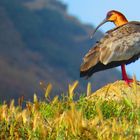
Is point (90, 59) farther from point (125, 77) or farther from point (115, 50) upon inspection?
point (115, 50)

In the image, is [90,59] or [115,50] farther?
[115,50]

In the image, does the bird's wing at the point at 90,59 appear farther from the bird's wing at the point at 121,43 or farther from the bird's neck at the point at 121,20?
the bird's neck at the point at 121,20

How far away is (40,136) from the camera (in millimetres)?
7242

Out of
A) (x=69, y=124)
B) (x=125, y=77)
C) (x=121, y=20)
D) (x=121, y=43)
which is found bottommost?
(x=69, y=124)

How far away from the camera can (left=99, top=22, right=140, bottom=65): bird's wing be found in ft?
48.6

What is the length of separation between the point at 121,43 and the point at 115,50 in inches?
8.7

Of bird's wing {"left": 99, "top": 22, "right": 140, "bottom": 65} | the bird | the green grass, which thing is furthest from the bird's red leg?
the green grass

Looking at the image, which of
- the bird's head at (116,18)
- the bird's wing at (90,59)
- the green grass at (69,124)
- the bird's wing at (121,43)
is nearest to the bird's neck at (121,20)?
the bird's head at (116,18)

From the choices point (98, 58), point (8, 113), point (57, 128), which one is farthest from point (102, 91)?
point (57, 128)

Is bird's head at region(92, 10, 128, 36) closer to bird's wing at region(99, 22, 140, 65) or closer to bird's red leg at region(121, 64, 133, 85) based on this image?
bird's wing at region(99, 22, 140, 65)

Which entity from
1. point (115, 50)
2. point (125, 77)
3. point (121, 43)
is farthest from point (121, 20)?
point (125, 77)

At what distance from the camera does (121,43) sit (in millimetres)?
15203

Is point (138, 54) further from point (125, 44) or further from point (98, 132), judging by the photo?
point (98, 132)

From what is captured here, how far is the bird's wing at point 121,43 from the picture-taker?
48.6 ft
